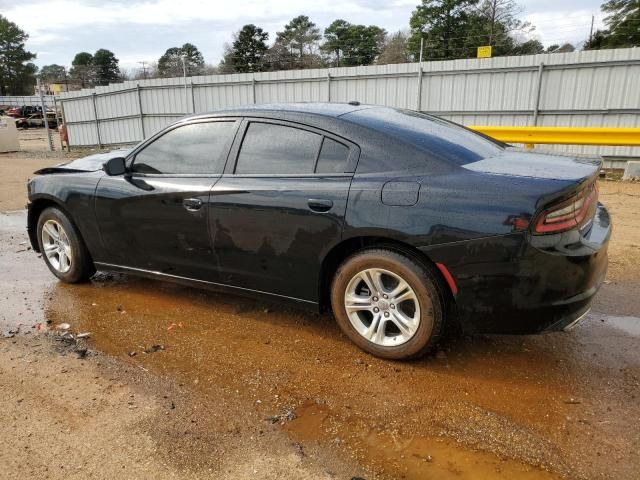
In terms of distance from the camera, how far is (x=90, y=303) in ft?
14.2

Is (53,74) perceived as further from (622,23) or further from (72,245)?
(72,245)

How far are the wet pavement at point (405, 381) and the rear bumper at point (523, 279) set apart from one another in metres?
0.43

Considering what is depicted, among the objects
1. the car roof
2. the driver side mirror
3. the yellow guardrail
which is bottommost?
the yellow guardrail

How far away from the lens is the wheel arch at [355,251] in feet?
9.68

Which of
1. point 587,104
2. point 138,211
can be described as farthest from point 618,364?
point 587,104

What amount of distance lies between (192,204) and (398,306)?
66.3 inches

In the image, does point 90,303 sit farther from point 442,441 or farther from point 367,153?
point 442,441

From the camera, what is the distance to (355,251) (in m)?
3.20

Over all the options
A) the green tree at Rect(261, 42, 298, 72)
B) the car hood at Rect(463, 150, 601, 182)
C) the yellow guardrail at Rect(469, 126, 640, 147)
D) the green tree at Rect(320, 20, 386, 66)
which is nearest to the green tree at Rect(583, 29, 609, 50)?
the green tree at Rect(320, 20, 386, 66)

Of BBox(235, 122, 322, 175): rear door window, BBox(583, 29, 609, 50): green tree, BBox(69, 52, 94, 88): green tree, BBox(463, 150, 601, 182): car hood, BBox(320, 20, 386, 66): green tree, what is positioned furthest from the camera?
BBox(69, 52, 94, 88): green tree

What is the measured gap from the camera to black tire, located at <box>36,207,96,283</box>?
4492 mm

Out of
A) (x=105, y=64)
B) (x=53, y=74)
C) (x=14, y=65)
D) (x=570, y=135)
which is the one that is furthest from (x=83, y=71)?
(x=570, y=135)

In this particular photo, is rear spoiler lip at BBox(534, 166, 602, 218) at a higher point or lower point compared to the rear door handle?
higher

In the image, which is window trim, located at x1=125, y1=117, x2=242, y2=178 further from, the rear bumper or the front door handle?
the rear bumper
